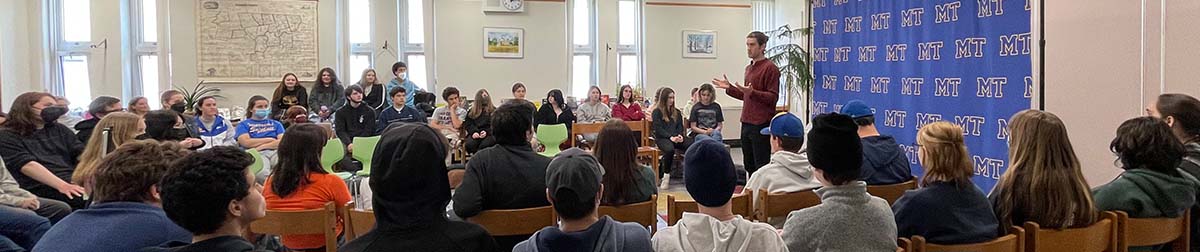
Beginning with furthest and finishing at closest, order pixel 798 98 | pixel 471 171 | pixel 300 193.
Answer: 1. pixel 798 98
2. pixel 300 193
3. pixel 471 171

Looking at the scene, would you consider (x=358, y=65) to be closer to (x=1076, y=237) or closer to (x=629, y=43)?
(x=629, y=43)

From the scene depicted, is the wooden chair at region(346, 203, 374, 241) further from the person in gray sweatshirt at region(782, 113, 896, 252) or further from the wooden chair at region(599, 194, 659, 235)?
the person in gray sweatshirt at region(782, 113, 896, 252)

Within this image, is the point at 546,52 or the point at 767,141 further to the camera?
the point at 546,52

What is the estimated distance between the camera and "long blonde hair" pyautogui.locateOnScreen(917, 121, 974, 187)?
7.95ft

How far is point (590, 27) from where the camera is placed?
466 inches

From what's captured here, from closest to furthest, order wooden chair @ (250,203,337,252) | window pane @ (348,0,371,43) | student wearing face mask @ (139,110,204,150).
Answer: wooden chair @ (250,203,337,252) < student wearing face mask @ (139,110,204,150) < window pane @ (348,0,371,43)

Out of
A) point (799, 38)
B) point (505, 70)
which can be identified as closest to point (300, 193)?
point (505, 70)

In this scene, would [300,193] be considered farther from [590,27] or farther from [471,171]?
[590,27]

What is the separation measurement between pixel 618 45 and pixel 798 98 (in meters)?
2.72

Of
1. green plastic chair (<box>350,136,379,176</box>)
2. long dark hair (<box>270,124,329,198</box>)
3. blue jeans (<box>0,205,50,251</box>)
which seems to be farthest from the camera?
green plastic chair (<box>350,136,379,176</box>)

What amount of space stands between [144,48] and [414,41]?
337 centimetres

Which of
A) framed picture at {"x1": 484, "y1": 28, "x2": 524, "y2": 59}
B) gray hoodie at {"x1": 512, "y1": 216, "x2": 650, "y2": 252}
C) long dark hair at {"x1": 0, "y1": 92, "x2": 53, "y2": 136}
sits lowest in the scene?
gray hoodie at {"x1": 512, "y1": 216, "x2": 650, "y2": 252}

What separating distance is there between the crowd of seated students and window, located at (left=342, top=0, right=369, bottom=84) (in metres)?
6.37

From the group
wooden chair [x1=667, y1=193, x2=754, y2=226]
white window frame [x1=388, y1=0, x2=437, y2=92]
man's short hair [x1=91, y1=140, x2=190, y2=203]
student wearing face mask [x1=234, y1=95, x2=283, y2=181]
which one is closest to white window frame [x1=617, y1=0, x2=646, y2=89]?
white window frame [x1=388, y1=0, x2=437, y2=92]
